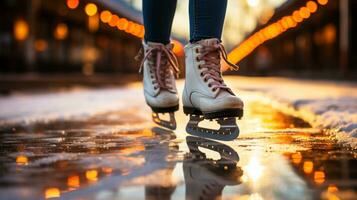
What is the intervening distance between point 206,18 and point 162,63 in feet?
1.47

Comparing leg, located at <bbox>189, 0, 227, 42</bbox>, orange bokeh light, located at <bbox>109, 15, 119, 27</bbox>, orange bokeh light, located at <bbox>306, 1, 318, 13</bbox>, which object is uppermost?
orange bokeh light, located at <bbox>109, 15, 119, 27</bbox>

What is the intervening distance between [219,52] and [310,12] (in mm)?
39836

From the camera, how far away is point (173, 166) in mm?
2168

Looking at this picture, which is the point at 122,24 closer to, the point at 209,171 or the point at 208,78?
the point at 208,78

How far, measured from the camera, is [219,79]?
3.03 metres

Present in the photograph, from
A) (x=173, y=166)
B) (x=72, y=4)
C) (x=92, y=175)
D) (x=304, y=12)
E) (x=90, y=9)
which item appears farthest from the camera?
(x=304, y=12)

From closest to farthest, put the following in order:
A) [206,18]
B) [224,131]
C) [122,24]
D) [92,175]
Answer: [92,175] → [224,131] → [206,18] → [122,24]

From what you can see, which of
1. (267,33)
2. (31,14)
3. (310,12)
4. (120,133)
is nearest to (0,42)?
(31,14)

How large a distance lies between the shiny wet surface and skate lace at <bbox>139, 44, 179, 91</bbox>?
257 millimetres

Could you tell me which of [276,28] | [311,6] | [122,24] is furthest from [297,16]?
[122,24]

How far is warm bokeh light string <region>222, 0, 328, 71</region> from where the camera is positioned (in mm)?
40506

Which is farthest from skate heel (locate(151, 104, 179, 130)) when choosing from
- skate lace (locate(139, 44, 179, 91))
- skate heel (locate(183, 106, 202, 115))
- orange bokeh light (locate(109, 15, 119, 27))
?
orange bokeh light (locate(109, 15, 119, 27))

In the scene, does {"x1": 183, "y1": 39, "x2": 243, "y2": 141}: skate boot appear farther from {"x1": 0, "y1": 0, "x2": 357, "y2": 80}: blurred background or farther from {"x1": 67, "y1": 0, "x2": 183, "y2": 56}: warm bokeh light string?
{"x1": 67, "y1": 0, "x2": 183, "y2": 56}: warm bokeh light string

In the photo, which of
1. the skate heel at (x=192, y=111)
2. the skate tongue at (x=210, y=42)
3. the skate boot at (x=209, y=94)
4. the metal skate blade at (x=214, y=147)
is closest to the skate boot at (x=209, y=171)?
the metal skate blade at (x=214, y=147)
